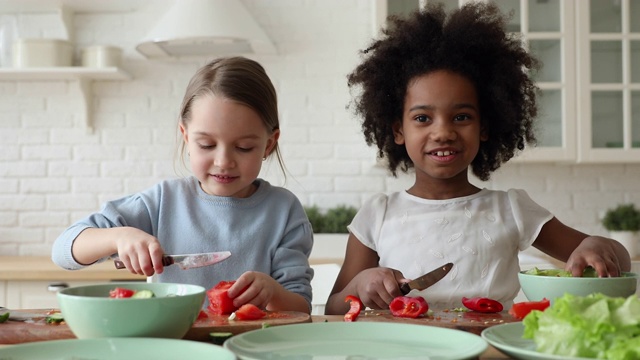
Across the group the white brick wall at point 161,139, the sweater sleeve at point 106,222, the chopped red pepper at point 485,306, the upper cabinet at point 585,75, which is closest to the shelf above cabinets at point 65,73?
the white brick wall at point 161,139

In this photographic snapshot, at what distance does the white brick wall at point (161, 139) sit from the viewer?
3723mm

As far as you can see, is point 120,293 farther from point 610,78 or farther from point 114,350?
point 610,78

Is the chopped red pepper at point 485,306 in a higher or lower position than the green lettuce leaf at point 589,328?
lower

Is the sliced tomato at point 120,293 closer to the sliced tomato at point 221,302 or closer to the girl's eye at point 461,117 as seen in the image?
the sliced tomato at point 221,302

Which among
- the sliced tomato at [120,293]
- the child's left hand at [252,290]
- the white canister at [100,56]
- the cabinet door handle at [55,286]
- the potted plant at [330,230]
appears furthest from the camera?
the white canister at [100,56]

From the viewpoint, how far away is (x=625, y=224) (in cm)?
354

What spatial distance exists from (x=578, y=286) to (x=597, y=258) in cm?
23

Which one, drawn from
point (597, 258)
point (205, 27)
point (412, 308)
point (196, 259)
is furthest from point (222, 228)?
point (205, 27)

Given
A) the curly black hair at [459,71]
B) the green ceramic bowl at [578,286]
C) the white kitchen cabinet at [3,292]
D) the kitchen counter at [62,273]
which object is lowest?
the white kitchen cabinet at [3,292]

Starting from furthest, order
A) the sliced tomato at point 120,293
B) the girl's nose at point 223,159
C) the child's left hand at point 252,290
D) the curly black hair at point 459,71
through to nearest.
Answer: the curly black hair at point 459,71 < the girl's nose at point 223,159 < the child's left hand at point 252,290 < the sliced tomato at point 120,293

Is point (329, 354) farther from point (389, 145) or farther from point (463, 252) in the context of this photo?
point (389, 145)

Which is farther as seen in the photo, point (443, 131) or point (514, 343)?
point (443, 131)

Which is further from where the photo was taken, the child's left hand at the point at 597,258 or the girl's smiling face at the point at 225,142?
the girl's smiling face at the point at 225,142

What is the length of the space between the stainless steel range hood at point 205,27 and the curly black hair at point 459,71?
145 centimetres
